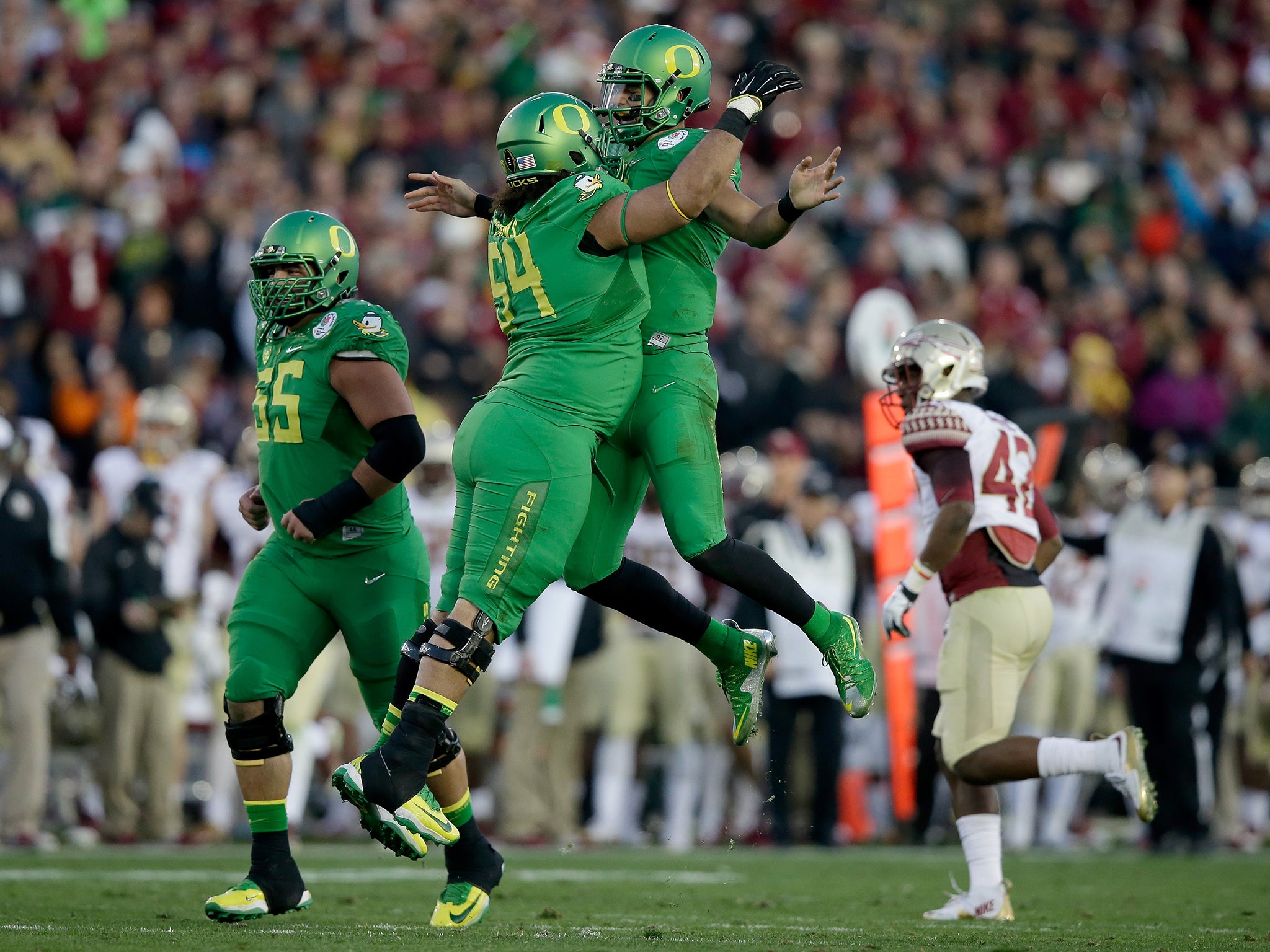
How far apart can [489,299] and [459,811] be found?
8678mm

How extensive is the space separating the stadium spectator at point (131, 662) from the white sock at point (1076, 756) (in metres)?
5.79

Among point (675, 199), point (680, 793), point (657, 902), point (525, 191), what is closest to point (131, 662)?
point (680, 793)

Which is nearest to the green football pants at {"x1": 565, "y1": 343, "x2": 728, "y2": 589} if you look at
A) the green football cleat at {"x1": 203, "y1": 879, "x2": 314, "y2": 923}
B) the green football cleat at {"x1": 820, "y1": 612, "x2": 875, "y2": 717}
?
the green football cleat at {"x1": 820, "y1": 612, "x2": 875, "y2": 717}

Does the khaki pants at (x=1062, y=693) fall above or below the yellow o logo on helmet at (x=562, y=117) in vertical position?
below

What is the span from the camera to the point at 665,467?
6.47 metres

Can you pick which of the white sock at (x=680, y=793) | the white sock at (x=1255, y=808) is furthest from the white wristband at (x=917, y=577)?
the white sock at (x=1255, y=808)

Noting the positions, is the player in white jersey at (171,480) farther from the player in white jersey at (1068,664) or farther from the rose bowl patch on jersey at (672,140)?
the rose bowl patch on jersey at (672,140)

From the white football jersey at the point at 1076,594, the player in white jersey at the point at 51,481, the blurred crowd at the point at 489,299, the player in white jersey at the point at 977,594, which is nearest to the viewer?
the player in white jersey at the point at 977,594

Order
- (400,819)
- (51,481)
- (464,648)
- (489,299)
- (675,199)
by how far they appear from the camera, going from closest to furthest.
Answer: (400,819), (464,648), (675,199), (51,481), (489,299)

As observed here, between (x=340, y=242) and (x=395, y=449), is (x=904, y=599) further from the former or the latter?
(x=340, y=242)

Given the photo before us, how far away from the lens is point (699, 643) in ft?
22.7

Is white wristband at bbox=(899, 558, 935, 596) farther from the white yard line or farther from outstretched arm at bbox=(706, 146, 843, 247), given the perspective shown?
the white yard line

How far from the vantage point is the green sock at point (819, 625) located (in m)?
6.76

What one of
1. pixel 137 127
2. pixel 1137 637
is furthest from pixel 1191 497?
pixel 137 127
